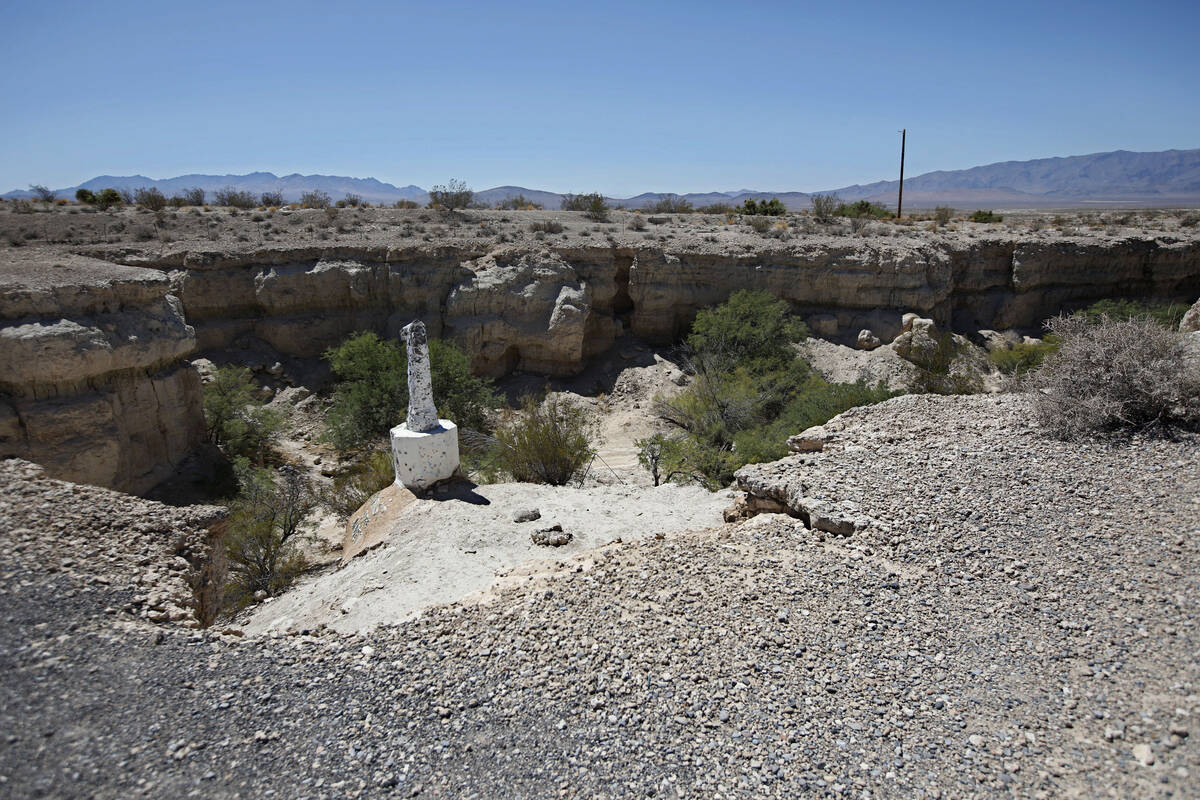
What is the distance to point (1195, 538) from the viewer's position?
17.9 ft

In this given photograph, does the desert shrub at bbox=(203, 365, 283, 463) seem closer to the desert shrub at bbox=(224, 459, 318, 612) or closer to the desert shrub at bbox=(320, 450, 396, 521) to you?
the desert shrub at bbox=(224, 459, 318, 612)

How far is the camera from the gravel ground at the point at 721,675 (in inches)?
157

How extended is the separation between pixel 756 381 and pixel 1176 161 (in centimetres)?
21857

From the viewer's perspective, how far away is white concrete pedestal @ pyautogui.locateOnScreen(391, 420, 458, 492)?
36.2 ft

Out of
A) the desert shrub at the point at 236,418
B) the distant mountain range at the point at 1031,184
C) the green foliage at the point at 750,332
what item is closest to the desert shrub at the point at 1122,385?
the green foliage at the point at 750,332

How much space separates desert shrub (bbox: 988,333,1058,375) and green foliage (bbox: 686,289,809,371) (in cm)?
541

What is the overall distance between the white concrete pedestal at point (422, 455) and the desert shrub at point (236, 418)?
652 centimetres

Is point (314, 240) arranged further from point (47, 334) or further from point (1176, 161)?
point (1176, 161)

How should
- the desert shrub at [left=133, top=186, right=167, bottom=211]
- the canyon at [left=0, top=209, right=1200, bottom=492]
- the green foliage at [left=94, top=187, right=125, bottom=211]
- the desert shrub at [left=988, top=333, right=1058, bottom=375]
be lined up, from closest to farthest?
1. the desert shrub at [left=988, top=333, right=1058, bottom=375]
2. the canyon at [left=0, top=209, right=1200, bottom=492]
3. the desert shrub at [left=133, top=186, right=167, bottom=211]
4. the green foliage at [left=94, top=187, right=125, bottom=211]

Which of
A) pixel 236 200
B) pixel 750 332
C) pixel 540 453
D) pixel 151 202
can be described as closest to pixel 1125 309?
pixel 750 332

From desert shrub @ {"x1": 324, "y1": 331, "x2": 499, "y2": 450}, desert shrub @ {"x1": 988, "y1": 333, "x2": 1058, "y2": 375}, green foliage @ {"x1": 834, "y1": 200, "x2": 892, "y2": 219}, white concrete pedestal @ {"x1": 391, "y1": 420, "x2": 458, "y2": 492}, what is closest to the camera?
white concrete pedestal @ {"x1": 391, "y1": 420, "x2": 458, "y2": 492}

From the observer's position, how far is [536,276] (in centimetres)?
2014

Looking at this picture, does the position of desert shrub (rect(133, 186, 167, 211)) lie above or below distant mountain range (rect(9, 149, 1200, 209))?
below

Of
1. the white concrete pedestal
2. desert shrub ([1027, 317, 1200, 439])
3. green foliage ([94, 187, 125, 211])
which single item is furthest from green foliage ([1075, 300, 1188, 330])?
green foliage ([94, 187, 125, 211])
